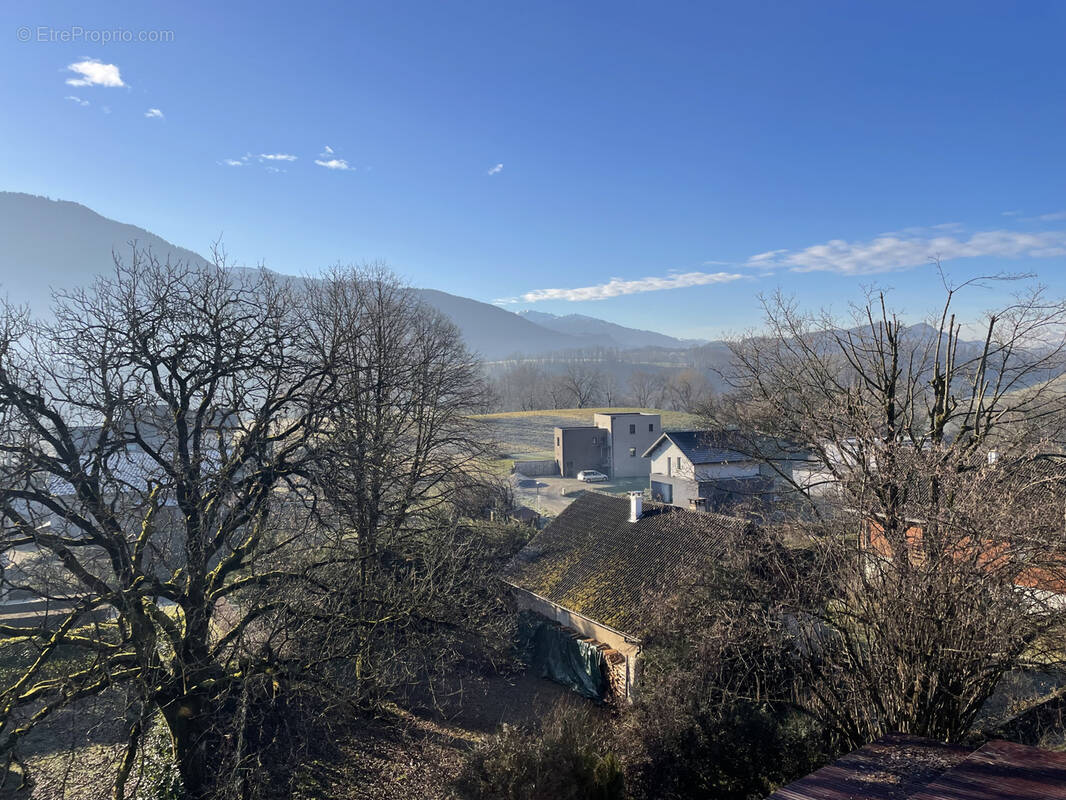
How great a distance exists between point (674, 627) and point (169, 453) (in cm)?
1069

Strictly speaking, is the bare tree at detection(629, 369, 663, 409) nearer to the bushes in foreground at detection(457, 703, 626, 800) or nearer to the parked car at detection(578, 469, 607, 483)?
the parked car at detection(578, 469, 607, 483)

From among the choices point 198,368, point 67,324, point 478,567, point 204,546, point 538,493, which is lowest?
point 538,493

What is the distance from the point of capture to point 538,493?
50.5 m

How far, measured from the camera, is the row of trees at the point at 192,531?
9.16 m

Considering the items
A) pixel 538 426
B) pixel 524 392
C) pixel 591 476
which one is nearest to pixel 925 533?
pixel 591 476

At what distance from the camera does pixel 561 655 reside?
55.7 feet

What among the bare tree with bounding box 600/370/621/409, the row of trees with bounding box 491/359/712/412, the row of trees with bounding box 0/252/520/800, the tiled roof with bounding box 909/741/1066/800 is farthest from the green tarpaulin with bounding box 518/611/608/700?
the bare tree with bounding box 600/370/621/409

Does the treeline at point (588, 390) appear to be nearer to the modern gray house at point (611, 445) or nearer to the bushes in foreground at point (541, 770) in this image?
the modern gray house at point (611, 445)

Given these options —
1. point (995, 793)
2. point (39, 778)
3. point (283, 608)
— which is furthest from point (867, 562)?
point (39, 778)

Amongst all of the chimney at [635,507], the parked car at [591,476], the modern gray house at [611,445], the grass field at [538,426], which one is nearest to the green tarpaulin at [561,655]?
the chimney at [635,507]

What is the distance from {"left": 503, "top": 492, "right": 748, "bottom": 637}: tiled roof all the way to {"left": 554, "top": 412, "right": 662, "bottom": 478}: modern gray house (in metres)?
35.0

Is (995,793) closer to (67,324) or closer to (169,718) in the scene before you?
(169,718)

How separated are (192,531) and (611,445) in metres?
48.6

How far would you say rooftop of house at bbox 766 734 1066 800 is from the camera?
5465 millimetres
